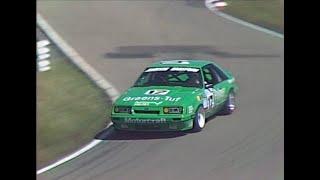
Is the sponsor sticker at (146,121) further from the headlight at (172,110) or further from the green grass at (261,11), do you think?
the green grass at (261,11)

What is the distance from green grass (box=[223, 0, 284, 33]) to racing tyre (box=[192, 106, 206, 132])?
0.67m

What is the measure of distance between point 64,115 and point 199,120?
2.69 ft

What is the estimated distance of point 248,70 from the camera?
3.81 meters

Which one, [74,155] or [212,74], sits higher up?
[212,74]

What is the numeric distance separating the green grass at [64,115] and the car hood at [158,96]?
0.14m

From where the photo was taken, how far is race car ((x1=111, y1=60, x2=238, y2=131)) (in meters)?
3.67

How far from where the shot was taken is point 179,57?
12.5ft

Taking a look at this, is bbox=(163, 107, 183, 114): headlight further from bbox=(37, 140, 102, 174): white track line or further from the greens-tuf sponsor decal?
bbox=(37, 140, 102, 174): white track line

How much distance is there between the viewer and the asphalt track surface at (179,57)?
366cm

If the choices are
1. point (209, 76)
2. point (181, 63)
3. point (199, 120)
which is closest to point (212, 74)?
point (209, 76)

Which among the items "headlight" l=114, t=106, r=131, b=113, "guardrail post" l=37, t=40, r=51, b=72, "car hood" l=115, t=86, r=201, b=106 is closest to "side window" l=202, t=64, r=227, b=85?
"car hood" l=115, t=86, r=201, b=106

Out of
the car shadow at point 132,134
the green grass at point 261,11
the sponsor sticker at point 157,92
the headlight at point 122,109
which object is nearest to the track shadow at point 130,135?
the car shadow at point 132,134

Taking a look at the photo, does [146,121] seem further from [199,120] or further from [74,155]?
[74,155]
